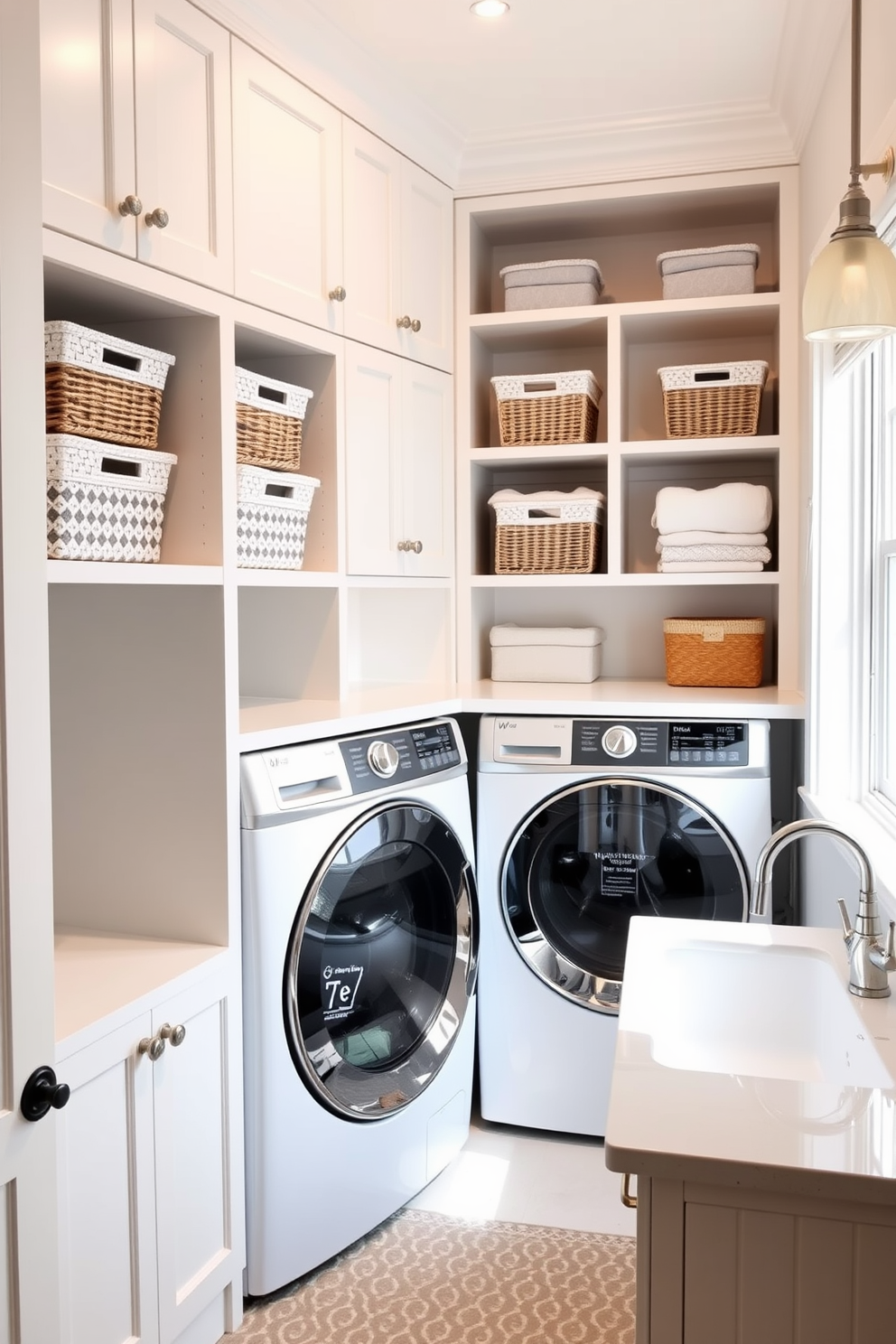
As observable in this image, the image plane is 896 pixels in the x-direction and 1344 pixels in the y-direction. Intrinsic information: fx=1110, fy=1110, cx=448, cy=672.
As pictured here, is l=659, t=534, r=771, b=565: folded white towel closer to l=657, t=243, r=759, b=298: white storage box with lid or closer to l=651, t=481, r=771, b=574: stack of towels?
l=651, t=481, r=771, b=574: stack of towels

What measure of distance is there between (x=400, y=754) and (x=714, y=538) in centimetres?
103

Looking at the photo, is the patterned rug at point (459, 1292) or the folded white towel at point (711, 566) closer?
the patterned rug at point (459, 1292)

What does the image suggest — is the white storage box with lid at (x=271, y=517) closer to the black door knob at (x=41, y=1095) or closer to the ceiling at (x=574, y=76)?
the ceiling at (x=574, y=76)

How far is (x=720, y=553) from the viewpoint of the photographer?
9.21 ft

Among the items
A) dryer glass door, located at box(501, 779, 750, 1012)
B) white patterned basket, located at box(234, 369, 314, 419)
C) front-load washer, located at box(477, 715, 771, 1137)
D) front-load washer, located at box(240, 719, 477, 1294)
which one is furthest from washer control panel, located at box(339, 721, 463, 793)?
white patterned basket, located at box(234, 369, 314, 419)

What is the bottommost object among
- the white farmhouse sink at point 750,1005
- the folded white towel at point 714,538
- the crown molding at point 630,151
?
the white farmhouse sink at point 750,1005

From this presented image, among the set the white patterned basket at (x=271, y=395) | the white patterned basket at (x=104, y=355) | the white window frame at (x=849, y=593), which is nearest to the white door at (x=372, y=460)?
the white patterned basket at (x=271, y=395)

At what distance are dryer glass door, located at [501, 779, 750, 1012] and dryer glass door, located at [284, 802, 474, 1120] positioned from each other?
18cm

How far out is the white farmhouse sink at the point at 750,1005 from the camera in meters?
1.54

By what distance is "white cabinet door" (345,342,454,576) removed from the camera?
2484mm

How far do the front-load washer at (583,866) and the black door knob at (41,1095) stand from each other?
5.18ft

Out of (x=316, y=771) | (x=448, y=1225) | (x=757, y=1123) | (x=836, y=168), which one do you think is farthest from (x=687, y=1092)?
(x=836, y=168)

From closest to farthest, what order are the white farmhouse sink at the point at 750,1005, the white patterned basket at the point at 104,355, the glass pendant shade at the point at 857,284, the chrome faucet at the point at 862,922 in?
the glass pendant shade at the point at 857,284, the chrome faucet at the point at 862,922, the white farmhouse sink at the point at 750,1005, the white patterned basket at the point at 104,355

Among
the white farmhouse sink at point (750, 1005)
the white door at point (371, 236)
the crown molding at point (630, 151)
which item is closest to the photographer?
the white farmhouse sink at point (750, 1005)
